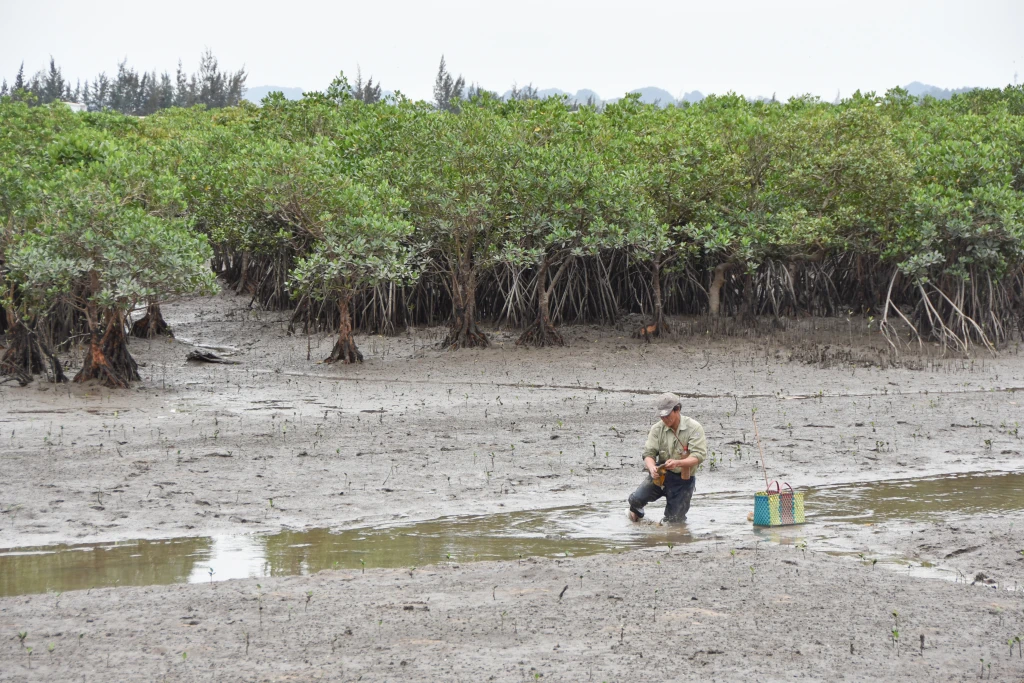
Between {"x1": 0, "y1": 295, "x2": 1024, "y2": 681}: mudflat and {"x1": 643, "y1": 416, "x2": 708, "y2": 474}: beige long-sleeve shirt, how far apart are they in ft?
1.94

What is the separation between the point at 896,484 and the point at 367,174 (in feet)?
39.1

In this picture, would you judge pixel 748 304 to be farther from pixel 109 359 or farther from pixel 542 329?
pixel 109 359

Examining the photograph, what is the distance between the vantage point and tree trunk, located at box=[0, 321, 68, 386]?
51.8 ft

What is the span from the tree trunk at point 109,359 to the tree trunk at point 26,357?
1.38 ft

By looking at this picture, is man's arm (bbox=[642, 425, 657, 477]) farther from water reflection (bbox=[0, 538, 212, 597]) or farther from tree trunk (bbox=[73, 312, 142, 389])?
tree trunk (bbox=[73, 312, 142, 389])

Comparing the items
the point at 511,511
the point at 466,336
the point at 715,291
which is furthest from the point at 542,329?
the point at 511,511

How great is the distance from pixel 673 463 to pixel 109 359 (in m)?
10.5

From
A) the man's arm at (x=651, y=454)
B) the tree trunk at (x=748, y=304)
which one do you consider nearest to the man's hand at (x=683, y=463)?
the man's arm at (x=651, y=454)

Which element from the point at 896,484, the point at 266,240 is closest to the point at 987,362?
the point at 896,484

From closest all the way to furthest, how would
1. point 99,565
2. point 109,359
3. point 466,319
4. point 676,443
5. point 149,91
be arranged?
point 99,565 → point 676,443 → point 109,359 → point 466,319 → point 149,91

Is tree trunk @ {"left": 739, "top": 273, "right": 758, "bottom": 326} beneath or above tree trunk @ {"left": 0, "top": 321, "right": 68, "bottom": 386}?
above

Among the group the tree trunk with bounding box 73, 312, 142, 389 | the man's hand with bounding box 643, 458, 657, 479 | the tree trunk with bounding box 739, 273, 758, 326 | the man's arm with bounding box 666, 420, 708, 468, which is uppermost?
the tree trunk with bounding box 739, 273, 758, 326

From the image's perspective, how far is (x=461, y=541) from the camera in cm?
834

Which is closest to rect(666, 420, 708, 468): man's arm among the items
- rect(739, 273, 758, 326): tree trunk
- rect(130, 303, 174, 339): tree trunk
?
rect(739, 273, 758, 326): tree trunk
